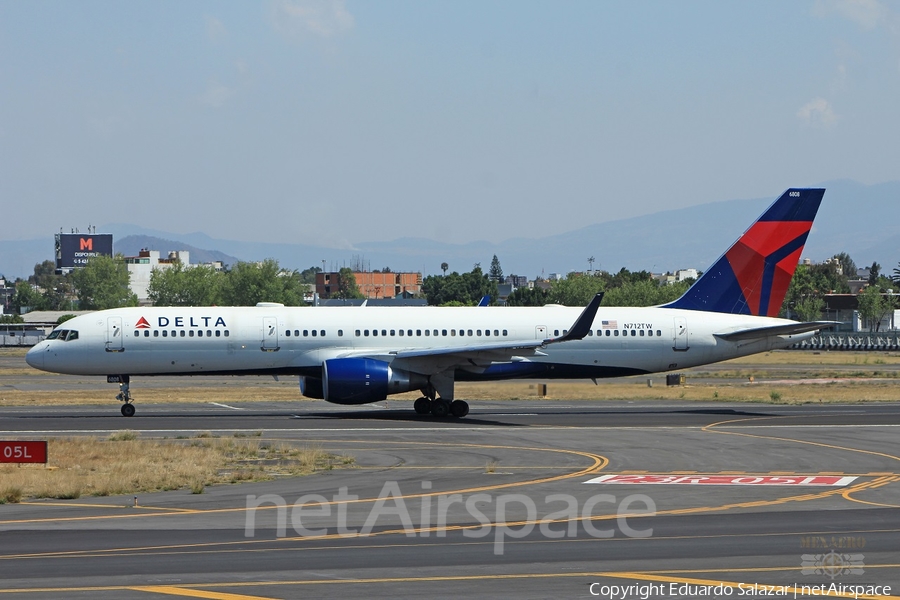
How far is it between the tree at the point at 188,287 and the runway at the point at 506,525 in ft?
413

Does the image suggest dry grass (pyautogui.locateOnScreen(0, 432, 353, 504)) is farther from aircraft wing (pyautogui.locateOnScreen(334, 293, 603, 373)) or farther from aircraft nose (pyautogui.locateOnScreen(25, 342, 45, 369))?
aircraft nose (pyautogui.locateOnScreen(25, 342, 45, 369))

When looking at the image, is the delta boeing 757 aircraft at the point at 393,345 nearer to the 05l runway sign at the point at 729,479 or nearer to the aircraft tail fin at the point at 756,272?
the aircraft tail fin at the point at 756,272

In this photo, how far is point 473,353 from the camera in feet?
126

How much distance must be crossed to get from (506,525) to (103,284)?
177432 mm

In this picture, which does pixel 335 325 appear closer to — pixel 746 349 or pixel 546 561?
pixel 746 349

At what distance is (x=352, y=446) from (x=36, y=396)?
2781cm

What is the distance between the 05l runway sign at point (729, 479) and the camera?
2353cm

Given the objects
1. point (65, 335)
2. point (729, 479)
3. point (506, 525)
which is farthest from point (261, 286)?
point (506, 525)

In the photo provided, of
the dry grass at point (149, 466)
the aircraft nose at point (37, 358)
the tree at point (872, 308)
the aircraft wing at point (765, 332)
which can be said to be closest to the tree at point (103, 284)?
the tree at point (872, 308)

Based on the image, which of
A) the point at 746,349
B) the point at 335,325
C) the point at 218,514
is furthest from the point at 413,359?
the point at 218,514

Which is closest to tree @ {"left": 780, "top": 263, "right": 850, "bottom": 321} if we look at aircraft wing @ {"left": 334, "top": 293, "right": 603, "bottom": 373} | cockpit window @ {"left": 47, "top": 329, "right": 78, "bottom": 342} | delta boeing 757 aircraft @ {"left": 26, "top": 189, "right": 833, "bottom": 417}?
delta boeing 757 aircraft @ {"left": 26, "top": 189, "right": 833, "bottom": 417}

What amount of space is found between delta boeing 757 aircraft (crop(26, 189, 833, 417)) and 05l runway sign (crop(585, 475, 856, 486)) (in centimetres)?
1343

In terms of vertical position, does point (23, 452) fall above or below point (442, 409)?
above

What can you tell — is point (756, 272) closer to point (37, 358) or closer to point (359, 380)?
point (359, 380)
